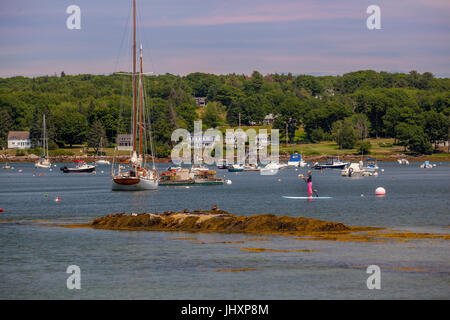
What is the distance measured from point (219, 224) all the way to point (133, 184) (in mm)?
39756

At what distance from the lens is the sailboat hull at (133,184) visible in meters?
80.4

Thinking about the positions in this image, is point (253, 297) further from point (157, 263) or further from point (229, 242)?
point (229, 242)

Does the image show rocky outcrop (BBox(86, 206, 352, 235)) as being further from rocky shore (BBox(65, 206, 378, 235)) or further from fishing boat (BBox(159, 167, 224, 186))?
fishing boat (BBox(159, 167, 224, 186))

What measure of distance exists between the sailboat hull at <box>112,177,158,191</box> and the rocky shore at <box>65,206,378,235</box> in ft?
106

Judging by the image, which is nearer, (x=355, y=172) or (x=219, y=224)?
(x=219, y=224)

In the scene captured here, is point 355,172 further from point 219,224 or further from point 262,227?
point 262,227

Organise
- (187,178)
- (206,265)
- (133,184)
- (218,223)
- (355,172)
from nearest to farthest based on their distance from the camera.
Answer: (206,265)
(218,223)
(133,184)
(187,178)
(355,172)

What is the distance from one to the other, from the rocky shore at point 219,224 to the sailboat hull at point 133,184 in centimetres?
3245

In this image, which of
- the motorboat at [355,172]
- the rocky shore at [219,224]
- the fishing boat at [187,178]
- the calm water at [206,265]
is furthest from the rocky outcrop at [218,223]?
the motorboat at [355,172]

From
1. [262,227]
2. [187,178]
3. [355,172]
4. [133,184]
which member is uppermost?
[262,227]

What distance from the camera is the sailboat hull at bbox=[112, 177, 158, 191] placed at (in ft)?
264

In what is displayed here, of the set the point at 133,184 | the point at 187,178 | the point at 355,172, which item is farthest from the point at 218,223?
the point at 355,172

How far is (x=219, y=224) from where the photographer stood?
4300cm

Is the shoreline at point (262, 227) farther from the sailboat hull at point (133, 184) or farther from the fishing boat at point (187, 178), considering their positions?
the fishing boat at point (187, 178)
